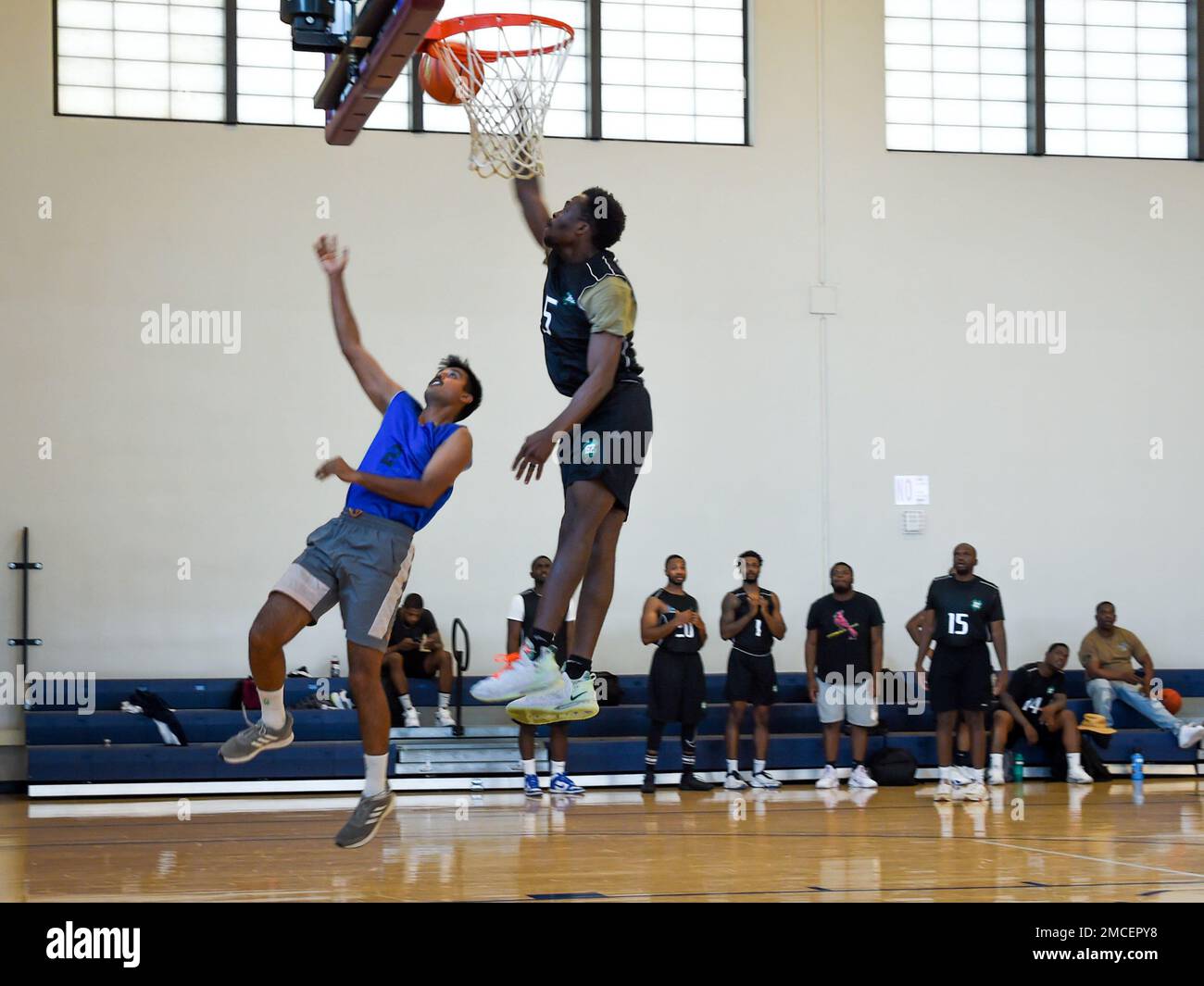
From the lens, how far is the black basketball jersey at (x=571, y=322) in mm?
5559

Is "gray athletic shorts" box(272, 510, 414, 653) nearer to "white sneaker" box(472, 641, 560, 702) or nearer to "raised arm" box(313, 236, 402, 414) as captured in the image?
"raised arm" box(313, 236, 402, 414)

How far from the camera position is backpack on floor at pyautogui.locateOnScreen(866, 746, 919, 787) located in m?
13.5

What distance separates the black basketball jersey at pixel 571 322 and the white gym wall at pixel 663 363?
9.21m

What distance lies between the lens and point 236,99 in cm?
1470

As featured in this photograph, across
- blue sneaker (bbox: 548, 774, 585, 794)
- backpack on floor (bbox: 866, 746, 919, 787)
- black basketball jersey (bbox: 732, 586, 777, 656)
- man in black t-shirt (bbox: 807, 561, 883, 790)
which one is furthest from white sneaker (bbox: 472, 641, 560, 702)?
backpack on floor (bbox: 866, 746, 919, 787)

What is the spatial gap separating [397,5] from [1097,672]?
11333mm

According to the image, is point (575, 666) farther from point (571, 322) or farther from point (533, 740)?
point (533, 740)

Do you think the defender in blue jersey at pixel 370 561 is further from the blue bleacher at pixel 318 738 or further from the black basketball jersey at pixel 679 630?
the blue bleacher at pixel 318 738

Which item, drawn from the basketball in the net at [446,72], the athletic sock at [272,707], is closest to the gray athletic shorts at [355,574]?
the athletic sock at [272,707]

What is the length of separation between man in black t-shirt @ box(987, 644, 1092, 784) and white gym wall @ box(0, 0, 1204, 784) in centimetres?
149

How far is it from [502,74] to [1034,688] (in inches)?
377
